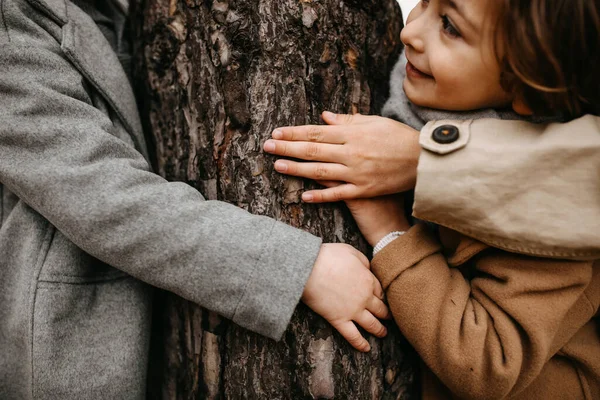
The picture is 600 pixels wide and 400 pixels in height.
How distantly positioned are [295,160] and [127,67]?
0.84 metres

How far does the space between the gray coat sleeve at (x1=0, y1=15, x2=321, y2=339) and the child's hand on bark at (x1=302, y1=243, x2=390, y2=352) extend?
50 mm

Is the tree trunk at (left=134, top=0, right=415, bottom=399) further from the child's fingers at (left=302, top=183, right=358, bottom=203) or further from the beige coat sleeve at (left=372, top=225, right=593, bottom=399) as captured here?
the beige coat sleeve at (left=372, top=225, right=593, bottom=399)

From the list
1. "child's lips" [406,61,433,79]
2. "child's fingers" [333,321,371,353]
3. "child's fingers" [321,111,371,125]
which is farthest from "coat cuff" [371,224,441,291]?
"child's lips" [406,61,433,79]

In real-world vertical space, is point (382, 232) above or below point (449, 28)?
below

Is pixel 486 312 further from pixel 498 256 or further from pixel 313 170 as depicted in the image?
pixel 313 170

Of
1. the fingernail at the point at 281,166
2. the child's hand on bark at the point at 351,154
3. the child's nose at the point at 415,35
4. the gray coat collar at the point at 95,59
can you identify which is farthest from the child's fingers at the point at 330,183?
the gray coat collar at the point at 95,59

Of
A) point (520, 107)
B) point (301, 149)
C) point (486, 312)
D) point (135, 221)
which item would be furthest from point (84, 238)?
point (520, 107)

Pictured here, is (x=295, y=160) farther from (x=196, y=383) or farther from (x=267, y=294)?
(x=196, y=383)

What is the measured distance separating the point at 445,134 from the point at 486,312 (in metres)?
0.49

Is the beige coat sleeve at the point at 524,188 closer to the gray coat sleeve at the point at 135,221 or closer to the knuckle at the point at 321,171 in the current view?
the knuckle at the point at 321,171

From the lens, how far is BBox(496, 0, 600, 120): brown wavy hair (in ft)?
3.67

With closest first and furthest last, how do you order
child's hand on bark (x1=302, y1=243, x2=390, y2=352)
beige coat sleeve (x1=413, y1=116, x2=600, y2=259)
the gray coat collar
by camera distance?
beige coat sleeve (x1=413, y1=116, x2=600, y2=259)
child's hand on bark (x1=302, y1=243, x2=390, y2=352)
the gray coat collar

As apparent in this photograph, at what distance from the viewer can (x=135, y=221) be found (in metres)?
1.17

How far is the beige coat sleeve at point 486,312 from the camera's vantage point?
1.15 metres
